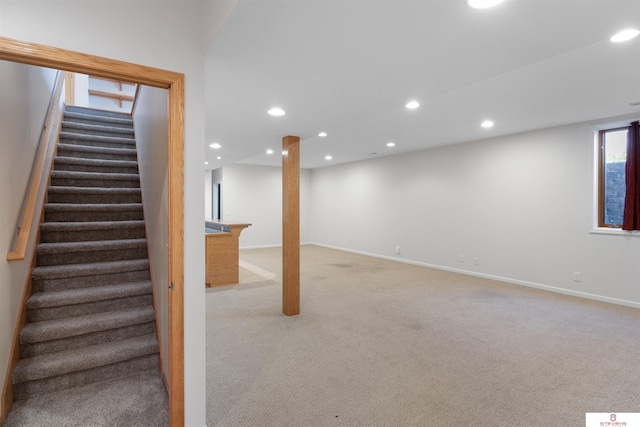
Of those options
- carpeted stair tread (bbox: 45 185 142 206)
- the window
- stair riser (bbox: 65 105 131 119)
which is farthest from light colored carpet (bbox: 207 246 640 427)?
stair riser (bbox: 65 105 131 119)

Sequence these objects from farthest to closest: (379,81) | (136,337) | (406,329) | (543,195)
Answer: (543,195), (406,329), (136,337), (379,81)

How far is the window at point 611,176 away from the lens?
4.21 m

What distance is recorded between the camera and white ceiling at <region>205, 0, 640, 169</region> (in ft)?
4.77

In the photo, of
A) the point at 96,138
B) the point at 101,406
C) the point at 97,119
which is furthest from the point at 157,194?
the point at 97,119

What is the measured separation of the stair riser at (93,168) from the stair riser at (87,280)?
156 centimetres

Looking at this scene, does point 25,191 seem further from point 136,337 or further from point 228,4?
point 228,4

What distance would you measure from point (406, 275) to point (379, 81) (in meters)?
4.21

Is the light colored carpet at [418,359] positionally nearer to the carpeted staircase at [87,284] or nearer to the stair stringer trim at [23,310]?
the carpeted staircase at [87,284]

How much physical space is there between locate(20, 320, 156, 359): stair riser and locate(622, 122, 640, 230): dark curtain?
5521mm

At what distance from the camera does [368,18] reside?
4.91 feet

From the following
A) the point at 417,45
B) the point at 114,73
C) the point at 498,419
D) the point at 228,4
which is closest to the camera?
the point at 228,4

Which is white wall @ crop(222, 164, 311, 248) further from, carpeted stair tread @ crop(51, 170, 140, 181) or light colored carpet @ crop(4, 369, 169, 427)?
light colored carpet @ crop(4, 369, 169, 427)

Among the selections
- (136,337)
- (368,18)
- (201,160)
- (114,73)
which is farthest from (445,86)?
(136,337)

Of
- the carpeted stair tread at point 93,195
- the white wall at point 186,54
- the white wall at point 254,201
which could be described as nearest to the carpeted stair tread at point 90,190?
the carpeted stair tread at point 93,195
